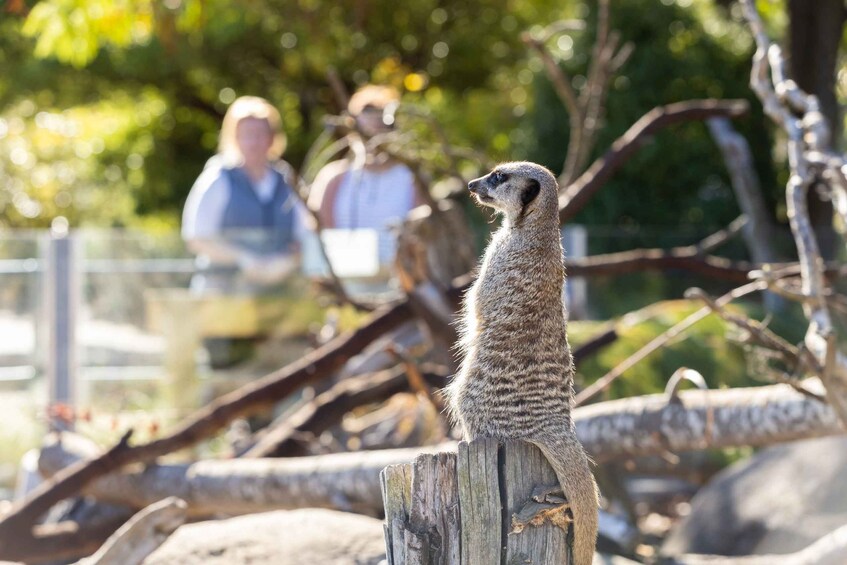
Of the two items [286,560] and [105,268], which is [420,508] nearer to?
[286,560]

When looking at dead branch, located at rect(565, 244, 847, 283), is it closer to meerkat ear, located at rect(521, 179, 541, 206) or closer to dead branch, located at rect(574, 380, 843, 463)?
dead branch, located at rect(574, 380, 843, 463)

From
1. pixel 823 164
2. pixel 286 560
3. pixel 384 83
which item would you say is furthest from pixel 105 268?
pixel 384 83

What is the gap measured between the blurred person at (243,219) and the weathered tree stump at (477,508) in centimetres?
487

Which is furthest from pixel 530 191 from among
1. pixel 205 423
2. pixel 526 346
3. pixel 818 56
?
pixel 818 56

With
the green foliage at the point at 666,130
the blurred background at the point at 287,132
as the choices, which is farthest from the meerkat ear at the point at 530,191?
the green foliage at the point at 666,130

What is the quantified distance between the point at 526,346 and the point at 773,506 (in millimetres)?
3601

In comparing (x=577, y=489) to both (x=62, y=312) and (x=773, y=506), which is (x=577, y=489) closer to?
(x=773, y=506)

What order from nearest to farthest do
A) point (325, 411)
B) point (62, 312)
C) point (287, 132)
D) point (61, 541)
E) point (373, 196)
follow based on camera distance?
1. point (61, 541)
2. point (325, 411)
3. point (373, 196)
4. point (62, 312)
5. point (287, 132)

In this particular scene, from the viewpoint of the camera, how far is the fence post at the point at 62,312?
7801 mm

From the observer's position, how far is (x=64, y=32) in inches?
275

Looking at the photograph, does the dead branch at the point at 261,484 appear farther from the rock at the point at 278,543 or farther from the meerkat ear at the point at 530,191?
the meerkat ear at the point at 530,191

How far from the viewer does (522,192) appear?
288 centimetres

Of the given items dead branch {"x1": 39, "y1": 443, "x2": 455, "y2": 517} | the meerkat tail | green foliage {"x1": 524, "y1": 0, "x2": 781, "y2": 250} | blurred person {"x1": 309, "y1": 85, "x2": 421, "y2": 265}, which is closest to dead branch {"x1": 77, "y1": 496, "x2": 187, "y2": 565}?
dead branch {"x1": 39, "y1": 443, "x2": 455, "y2": 517}

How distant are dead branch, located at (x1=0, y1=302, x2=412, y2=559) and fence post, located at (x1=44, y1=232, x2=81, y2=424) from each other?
8.56 ft
